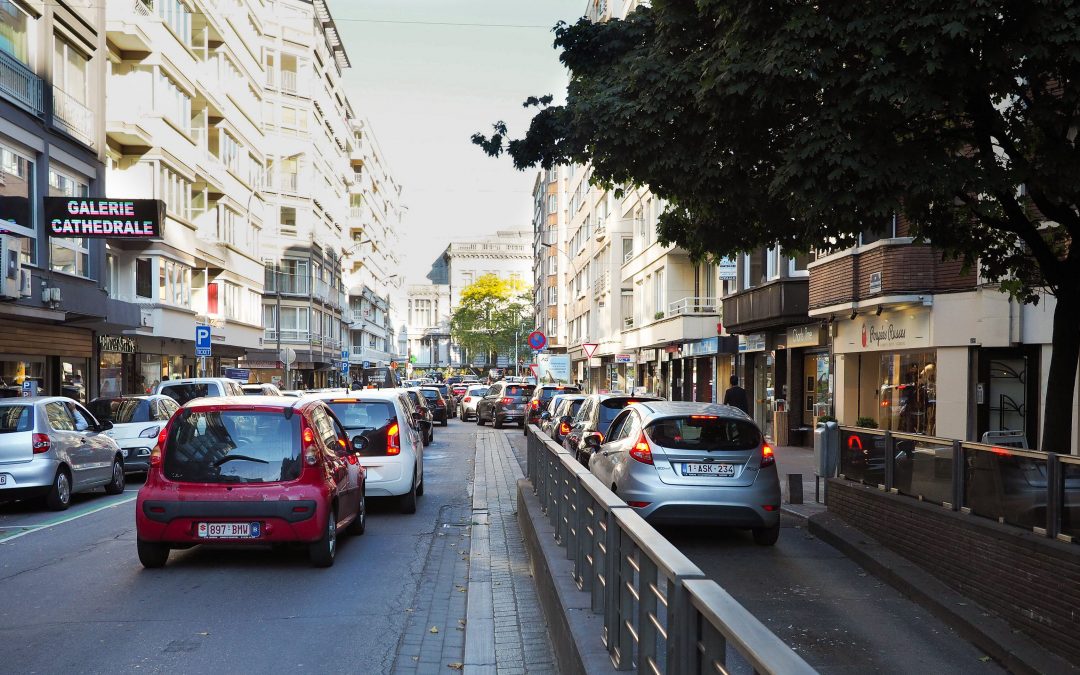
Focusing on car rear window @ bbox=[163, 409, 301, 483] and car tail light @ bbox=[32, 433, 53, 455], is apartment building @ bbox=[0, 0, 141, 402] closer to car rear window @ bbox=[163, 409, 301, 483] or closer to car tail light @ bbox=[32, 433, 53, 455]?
car tail light @ bbox=[32, 433, 53, 455]

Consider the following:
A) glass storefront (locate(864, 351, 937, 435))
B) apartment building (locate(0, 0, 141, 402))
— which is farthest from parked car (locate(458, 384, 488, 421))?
glass storefront (locate(864, 351, 937, 435))

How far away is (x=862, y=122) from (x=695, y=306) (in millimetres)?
26866

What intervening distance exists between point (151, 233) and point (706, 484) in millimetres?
18708

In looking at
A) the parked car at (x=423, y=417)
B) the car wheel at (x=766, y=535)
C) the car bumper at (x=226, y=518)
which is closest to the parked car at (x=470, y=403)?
the parked car at (x=423, y=417)

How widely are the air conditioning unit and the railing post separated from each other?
57.8 ft

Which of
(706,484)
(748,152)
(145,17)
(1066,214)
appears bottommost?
(706,484)

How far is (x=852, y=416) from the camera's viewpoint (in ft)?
76.7

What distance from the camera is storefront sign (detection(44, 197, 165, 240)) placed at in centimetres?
2408

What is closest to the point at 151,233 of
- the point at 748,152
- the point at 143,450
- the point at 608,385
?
the point at 143,450

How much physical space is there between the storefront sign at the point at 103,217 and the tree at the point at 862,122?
16.2 metres

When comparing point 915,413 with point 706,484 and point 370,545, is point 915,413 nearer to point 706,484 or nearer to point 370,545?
point 706,484

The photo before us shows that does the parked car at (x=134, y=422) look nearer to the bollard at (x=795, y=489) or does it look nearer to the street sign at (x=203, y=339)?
the bollard at (x=795, y=489)

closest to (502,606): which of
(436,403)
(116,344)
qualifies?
(116,344)

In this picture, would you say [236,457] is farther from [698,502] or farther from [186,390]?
[186,390]
